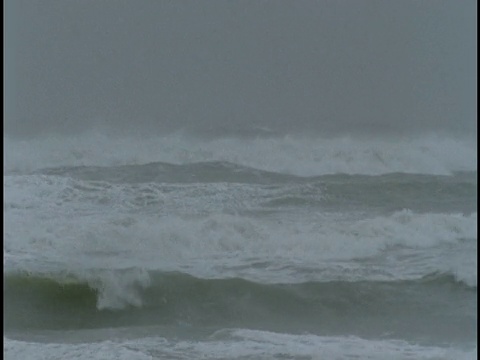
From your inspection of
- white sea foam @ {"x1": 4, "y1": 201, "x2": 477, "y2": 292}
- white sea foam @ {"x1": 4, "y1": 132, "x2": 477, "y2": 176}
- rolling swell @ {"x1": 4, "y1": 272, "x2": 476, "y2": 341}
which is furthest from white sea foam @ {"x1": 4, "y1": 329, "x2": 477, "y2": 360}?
white sea foam @ {"x1": 4, "y1": 132, "x2": 477, "y2": 176}

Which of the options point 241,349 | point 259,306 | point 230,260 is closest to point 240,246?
point 230,260

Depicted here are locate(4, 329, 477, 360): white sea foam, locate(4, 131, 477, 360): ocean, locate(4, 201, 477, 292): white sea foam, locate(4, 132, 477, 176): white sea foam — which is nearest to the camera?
locate(4, 329, 477, 360): white sea foam

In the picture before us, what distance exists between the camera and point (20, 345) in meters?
3.87

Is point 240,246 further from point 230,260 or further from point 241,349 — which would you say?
point 241,349

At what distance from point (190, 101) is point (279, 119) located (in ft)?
4.57

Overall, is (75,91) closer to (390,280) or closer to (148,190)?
(148,190)

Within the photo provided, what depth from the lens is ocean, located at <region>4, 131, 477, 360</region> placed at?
4.08 m

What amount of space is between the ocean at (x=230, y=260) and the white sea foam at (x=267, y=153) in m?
0.09

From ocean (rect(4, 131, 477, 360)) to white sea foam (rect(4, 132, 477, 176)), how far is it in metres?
0.09

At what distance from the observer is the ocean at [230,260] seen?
4.08 metres

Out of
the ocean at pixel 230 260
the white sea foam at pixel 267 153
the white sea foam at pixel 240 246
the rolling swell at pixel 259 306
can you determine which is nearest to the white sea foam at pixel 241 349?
the ocean at pixel 230 260

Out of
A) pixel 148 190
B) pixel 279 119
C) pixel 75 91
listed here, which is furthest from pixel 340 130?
pixel 148 190

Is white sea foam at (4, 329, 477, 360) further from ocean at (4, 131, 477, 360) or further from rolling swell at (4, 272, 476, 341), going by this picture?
rolling swell at (4, 272, 476, 341)

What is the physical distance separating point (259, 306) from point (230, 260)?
884mm
